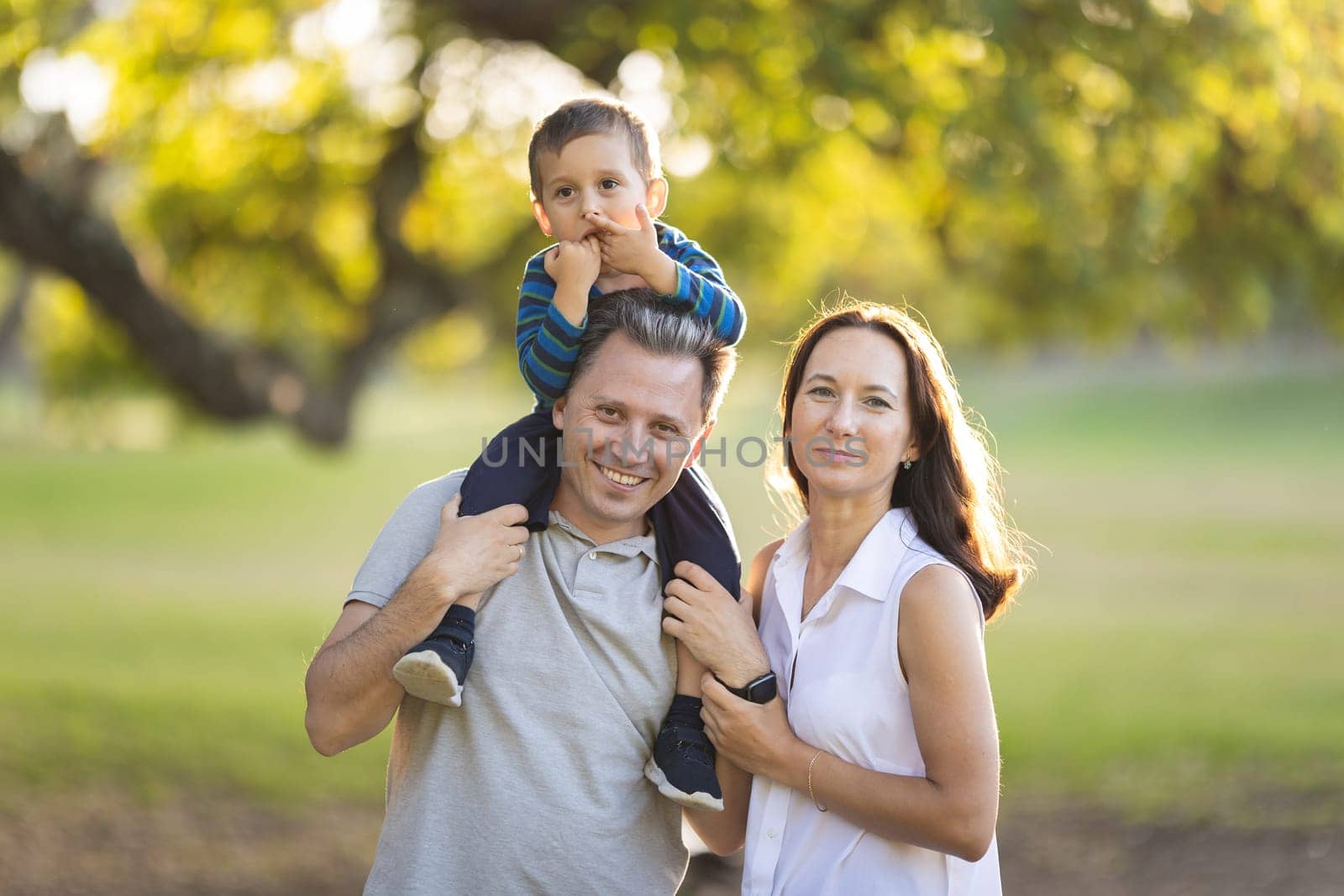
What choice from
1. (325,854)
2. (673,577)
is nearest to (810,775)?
(673,577)

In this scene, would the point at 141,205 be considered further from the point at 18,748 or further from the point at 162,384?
the point at 18,748

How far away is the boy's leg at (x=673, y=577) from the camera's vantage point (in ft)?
8.14

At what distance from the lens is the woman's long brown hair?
2.55 metres

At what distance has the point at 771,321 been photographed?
13.0m

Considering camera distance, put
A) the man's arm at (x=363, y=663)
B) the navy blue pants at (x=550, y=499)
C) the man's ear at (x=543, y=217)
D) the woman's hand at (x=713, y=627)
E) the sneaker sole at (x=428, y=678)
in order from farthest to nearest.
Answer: the man's ear at (x=543, y=217)
the navy blue pants at (x=550, y=499)
the woman's hand at (x=713, y=627)
the man's arm at (x=363, y=663)
the sneaker sole at (x=428, y=678)

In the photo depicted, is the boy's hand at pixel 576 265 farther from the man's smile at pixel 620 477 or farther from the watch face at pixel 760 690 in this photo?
the watch face at pixel 760 690

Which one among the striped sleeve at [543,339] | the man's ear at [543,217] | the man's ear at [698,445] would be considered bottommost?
the man's ear at [698,445]

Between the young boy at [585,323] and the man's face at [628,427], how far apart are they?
0.35 feet

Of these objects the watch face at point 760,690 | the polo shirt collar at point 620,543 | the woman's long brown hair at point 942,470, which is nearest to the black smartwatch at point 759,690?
the watch face at point 760,690

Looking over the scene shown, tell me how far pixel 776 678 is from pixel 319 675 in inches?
37.9

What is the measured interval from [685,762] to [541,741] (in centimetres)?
30

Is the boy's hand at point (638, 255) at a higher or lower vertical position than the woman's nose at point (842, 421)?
higher

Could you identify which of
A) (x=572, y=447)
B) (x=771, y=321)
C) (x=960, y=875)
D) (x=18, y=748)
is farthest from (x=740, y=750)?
(x=771, y=321)

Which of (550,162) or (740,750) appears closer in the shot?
(740,750)
